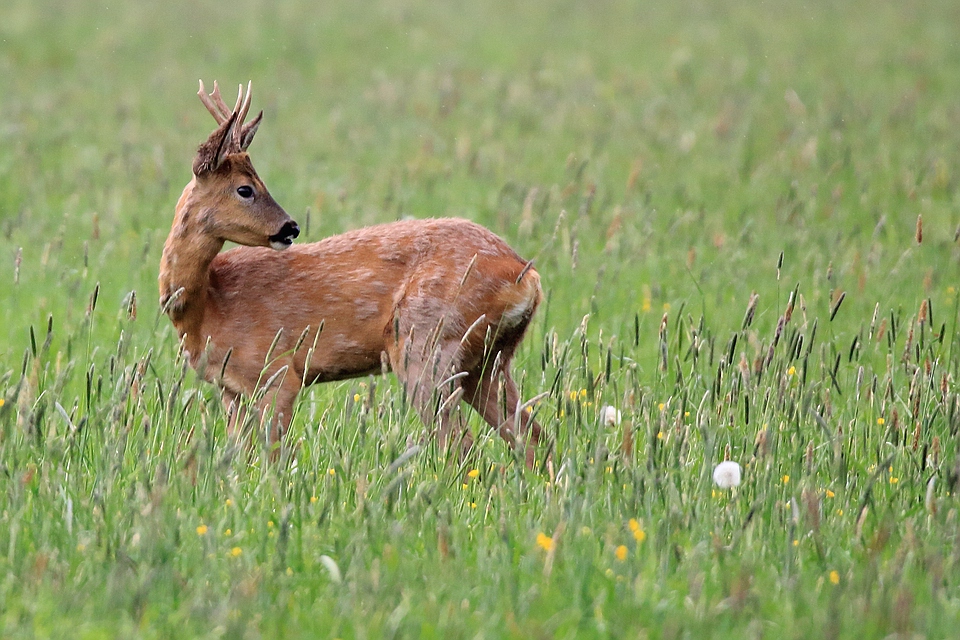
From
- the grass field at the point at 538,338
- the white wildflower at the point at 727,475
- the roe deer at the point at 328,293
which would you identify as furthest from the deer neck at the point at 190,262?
the white wildflower at the point at 727,475

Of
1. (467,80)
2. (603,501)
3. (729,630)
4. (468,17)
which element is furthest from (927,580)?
(468,17)

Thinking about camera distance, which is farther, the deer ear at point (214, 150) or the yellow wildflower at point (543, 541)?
the deer ear at point (214, 150)

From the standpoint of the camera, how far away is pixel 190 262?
5988 mm

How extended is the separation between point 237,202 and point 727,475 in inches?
99.5

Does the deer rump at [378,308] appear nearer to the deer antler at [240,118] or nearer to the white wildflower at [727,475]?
the deer antler at [240,118]

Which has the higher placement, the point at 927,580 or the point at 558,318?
the point at 927,580

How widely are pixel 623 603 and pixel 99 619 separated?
135cm

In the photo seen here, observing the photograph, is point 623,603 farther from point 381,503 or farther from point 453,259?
point 453,259

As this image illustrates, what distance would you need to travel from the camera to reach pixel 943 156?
11.8 metres

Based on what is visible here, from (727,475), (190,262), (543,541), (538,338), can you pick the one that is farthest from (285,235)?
(543,541)

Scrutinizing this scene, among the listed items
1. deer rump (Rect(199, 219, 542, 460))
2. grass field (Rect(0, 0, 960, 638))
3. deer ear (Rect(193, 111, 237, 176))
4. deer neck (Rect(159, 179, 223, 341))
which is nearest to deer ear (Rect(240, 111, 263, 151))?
deer ear (Rect(193, 111, 237, 176))

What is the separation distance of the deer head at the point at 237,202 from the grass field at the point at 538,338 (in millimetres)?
657

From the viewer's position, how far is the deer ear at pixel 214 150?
5.77 meters

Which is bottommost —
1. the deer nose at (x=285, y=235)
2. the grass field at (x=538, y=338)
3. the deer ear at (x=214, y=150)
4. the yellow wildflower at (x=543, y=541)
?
the grass field at (x=538, y=338)
